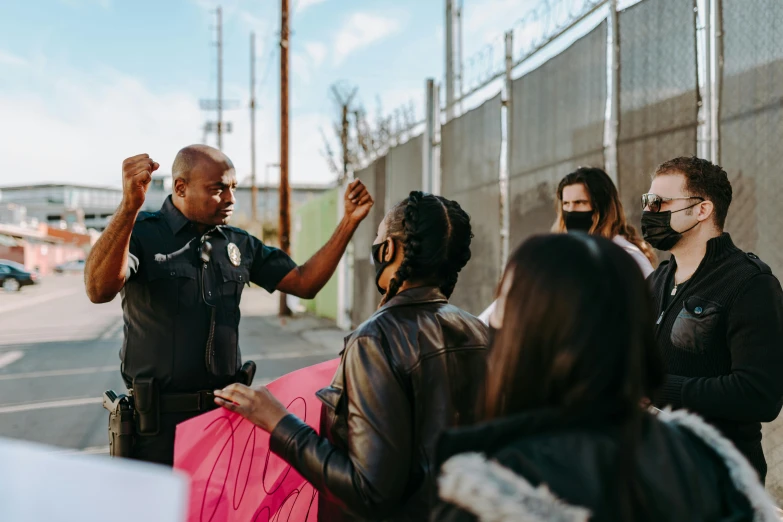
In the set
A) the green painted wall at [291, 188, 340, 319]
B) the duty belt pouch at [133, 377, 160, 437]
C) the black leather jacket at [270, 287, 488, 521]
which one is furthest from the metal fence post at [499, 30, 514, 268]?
the green painted wall at [291, 188, 340, 319]

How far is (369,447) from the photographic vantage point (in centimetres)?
152

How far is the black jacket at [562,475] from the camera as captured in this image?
3.17 feet

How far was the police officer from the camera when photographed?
7.86 ft

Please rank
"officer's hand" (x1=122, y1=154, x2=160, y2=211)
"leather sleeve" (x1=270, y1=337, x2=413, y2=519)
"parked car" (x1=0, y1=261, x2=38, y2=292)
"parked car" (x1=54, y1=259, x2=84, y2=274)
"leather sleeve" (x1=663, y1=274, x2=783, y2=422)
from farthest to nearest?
1. "parked car" (x1=54, y1=259, x2=84, y2=274)
2. "parked car" (x1=0, y1=261, x2=38, y2=292)
3. "officer's hand" (x1=122, y1=154, x2=160, y2=211)
4. "leather sleeve" (x1=663, y1=274, x2=783, y2=422)
5. "leather sleeve" (x1=270, y1=337, x2=413, y2=519)

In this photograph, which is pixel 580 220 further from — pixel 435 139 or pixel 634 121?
pixel 435 139

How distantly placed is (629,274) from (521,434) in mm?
346

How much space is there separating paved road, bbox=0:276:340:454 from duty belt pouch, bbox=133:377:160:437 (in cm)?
334

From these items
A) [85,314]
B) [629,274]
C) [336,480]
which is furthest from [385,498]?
[85,314]

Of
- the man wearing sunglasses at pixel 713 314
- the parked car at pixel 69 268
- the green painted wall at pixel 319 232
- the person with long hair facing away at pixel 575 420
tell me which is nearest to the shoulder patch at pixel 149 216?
the person with long hair facing away at pixel 575 420

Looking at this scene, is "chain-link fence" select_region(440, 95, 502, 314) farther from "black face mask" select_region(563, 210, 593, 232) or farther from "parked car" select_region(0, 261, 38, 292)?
"parked car" select_region(0, 261, 38, 292)

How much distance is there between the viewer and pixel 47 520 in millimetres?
890

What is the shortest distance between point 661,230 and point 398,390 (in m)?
1.57

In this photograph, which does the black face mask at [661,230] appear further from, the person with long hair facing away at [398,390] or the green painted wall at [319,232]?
the green painted wall at [319,232]

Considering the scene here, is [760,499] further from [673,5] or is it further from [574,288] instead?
[673,5]
